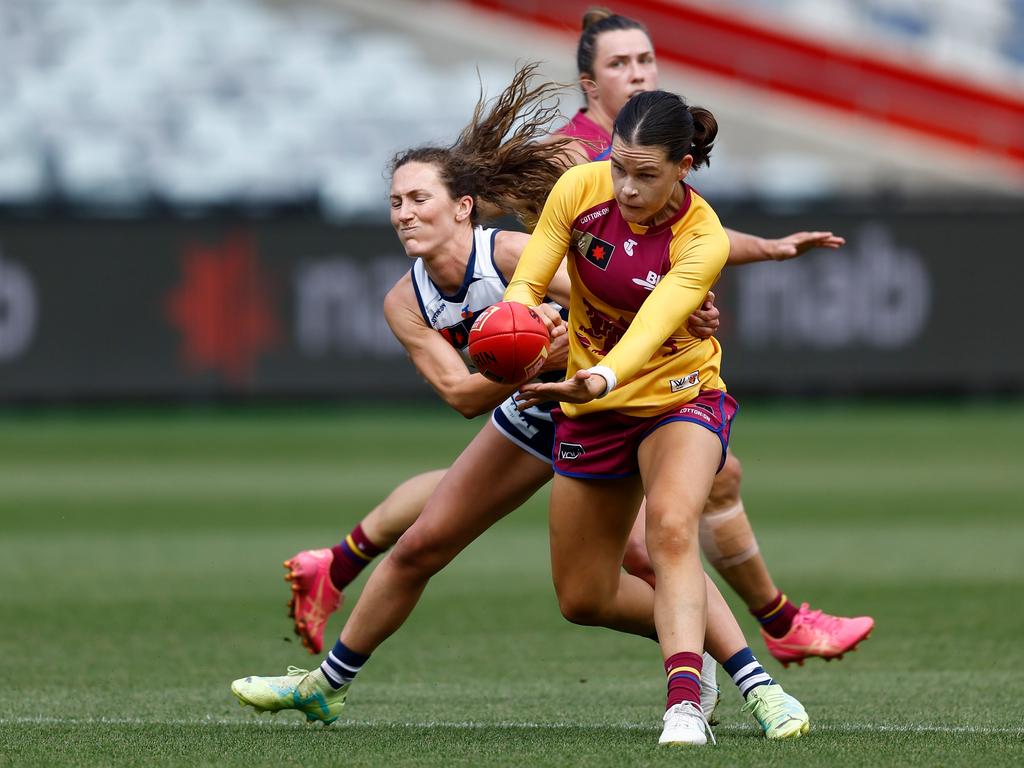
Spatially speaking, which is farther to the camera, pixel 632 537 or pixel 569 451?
pixel 632 537

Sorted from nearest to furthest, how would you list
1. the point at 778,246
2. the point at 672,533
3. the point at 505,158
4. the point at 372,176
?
the point at 672,533 < the point at 505,158 < the point at 778,246 < the point at 372,176

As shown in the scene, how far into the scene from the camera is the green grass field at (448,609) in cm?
566

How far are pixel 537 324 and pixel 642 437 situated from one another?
53 centimetres

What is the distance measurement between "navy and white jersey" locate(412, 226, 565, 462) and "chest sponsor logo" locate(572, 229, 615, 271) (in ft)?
1.79

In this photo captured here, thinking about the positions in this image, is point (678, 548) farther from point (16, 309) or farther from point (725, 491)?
point (16, 309)

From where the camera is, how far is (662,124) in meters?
5.44

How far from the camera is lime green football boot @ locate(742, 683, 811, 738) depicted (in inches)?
217

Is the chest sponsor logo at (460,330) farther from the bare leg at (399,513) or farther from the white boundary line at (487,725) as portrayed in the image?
the white boundary line at (487,725)

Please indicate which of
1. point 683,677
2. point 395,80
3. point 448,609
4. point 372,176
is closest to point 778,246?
point 683,677

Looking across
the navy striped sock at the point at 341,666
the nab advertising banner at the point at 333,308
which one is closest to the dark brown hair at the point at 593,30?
the navy striped sock at the point at 341,666

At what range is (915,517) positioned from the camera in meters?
13.0

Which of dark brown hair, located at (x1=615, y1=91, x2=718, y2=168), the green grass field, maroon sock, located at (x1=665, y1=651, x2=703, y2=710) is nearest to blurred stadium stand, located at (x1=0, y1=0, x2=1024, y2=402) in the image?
the green grass field

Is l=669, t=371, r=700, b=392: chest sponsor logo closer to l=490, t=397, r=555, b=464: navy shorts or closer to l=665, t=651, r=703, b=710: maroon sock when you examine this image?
l=490, t=397, r=555, b=464: navy shorts

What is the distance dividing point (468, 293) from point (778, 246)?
3.80 ft
